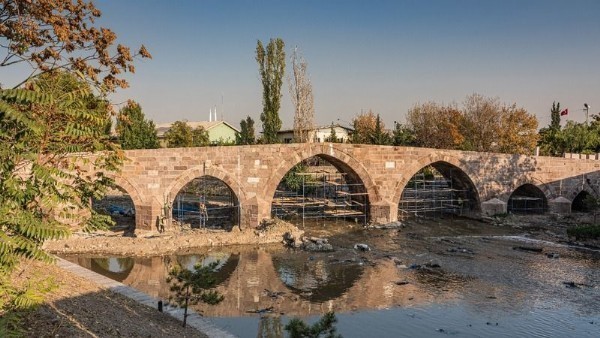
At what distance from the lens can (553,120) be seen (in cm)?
4800

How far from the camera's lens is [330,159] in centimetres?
2512

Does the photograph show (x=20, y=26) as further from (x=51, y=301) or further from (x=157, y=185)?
(x=157, y=185)

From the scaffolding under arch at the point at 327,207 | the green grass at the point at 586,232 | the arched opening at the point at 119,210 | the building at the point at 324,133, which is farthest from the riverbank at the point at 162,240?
the building at the point at 324,133

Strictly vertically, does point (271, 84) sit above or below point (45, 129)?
above

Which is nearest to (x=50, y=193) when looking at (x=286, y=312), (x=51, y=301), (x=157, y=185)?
(x=51, y=301)

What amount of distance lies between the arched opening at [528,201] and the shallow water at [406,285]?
6.97 m

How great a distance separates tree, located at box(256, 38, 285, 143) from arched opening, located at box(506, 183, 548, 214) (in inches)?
746

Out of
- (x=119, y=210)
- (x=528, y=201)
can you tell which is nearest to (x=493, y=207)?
(x=528, y=201)

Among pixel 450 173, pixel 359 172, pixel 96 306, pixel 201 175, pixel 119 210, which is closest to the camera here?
pixel 96 306

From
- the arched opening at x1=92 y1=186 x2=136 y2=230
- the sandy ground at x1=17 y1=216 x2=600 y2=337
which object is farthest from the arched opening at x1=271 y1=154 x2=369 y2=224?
the sandy ground at x1=17 y1=216 x2=600 y2=337

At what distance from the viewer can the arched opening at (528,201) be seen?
28.6 m

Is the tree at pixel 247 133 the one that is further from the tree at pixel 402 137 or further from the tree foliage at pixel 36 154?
the tree foliage at pixel 36 154

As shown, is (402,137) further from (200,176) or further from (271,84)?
(200,176)

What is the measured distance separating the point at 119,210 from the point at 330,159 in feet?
41.0
